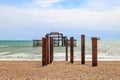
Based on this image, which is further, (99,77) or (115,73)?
(115,73)

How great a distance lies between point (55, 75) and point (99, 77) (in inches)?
78.6

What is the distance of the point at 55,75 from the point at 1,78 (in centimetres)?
237

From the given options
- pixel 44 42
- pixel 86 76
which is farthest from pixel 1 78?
pixel 44 42

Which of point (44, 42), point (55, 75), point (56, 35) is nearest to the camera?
point (55, 75)

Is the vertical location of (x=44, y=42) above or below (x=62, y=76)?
above

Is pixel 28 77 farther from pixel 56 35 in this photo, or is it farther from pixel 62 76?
pixel 56 35

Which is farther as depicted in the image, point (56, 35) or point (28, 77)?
point (56, 35)

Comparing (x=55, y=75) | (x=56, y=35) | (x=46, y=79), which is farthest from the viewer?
(x=56, y=35)

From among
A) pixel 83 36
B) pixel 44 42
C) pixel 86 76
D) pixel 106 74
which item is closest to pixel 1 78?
pixel 86 76

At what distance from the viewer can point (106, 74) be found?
14.9 m

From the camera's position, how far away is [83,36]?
67.4ft

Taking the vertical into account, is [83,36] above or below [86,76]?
above

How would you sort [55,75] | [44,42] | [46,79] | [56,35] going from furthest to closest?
[56,35]
[44,42]
[55,75]
[46,79]

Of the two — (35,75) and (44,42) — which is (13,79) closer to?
(35,75)
